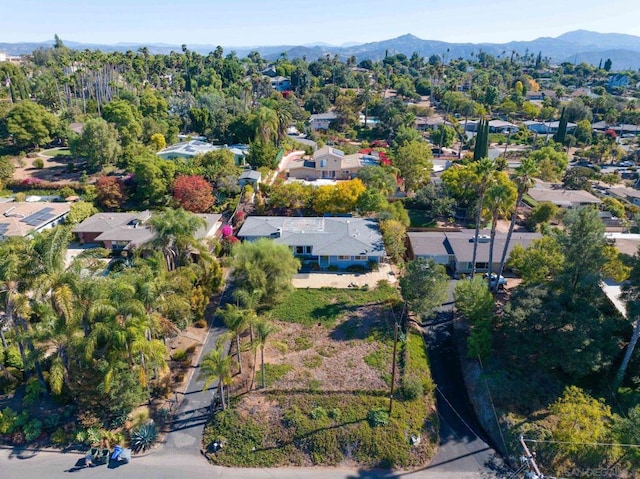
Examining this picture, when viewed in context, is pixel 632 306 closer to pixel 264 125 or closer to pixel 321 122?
pixel 264 125

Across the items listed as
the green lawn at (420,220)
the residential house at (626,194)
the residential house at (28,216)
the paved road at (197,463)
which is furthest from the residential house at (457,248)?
the residential house at (28,216)

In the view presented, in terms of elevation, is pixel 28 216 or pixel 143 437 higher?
pixel 28 216

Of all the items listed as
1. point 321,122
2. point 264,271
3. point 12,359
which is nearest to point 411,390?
point 264,271

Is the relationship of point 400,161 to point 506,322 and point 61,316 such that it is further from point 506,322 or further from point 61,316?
point 61,316

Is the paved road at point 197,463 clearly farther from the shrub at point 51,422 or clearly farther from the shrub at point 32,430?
the shrub at point 51,422

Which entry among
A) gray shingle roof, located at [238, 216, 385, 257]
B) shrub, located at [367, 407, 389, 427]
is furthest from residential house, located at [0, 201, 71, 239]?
shrub, located at [367, 407, 389, 427]

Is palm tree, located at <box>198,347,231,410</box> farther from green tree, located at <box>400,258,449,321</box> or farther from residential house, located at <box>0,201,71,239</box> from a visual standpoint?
Result: residential house, located at <box>0,201,71,239</box>
